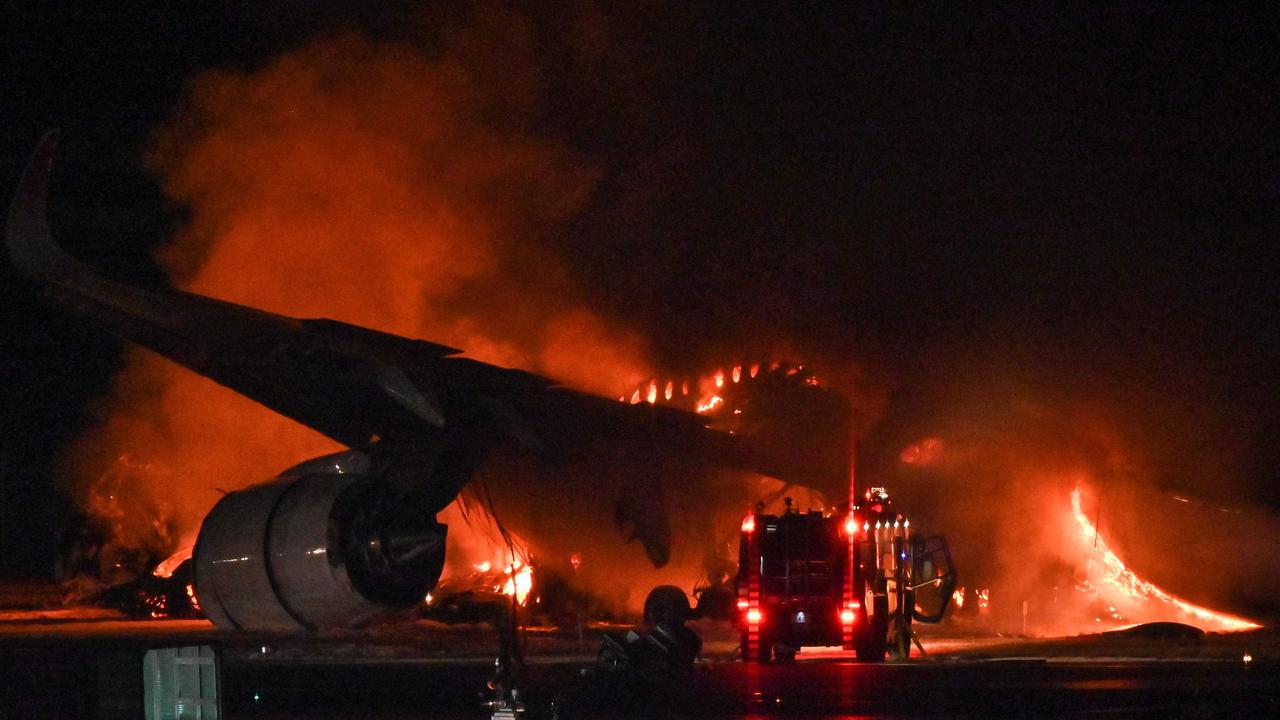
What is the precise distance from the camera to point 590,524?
17469 millimetres

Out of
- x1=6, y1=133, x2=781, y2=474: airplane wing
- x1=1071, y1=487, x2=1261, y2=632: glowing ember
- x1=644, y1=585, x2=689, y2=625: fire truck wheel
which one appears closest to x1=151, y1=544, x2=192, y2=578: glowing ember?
x1=644, y1=585, x2=689, y2=625: fire truck wheel

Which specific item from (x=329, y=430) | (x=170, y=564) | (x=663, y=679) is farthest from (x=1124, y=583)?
(x=170, y=564)

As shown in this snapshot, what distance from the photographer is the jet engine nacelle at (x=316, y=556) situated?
36.4 ft

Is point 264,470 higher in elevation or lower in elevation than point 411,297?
lower

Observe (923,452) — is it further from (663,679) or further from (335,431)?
(335,431)

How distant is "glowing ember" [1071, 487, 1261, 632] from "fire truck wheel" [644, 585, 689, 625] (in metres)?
6.90

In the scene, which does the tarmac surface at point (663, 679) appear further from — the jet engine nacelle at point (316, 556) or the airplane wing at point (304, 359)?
the airplane wing at point (304, 359)

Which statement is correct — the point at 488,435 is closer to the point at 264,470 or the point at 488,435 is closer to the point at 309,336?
the point at 309,336

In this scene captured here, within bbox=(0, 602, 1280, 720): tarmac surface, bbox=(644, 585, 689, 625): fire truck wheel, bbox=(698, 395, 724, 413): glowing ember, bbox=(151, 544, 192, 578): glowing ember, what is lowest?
bbox=(0, 602, 1280, 720): tarmac surface

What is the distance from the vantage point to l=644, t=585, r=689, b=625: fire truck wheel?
20.7 m

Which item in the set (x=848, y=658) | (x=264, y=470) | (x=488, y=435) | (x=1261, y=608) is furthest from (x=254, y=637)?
(x=1261, y=608)

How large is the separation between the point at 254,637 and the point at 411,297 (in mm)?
10713

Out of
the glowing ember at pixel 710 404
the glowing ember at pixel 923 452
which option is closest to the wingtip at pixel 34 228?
the glowing ember at pixel 923 452

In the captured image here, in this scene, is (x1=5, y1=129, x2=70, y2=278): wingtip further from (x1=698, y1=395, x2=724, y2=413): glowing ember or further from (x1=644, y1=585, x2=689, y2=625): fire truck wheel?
(x1=698, y1=395, x2=724, y2=413): glowing ember
